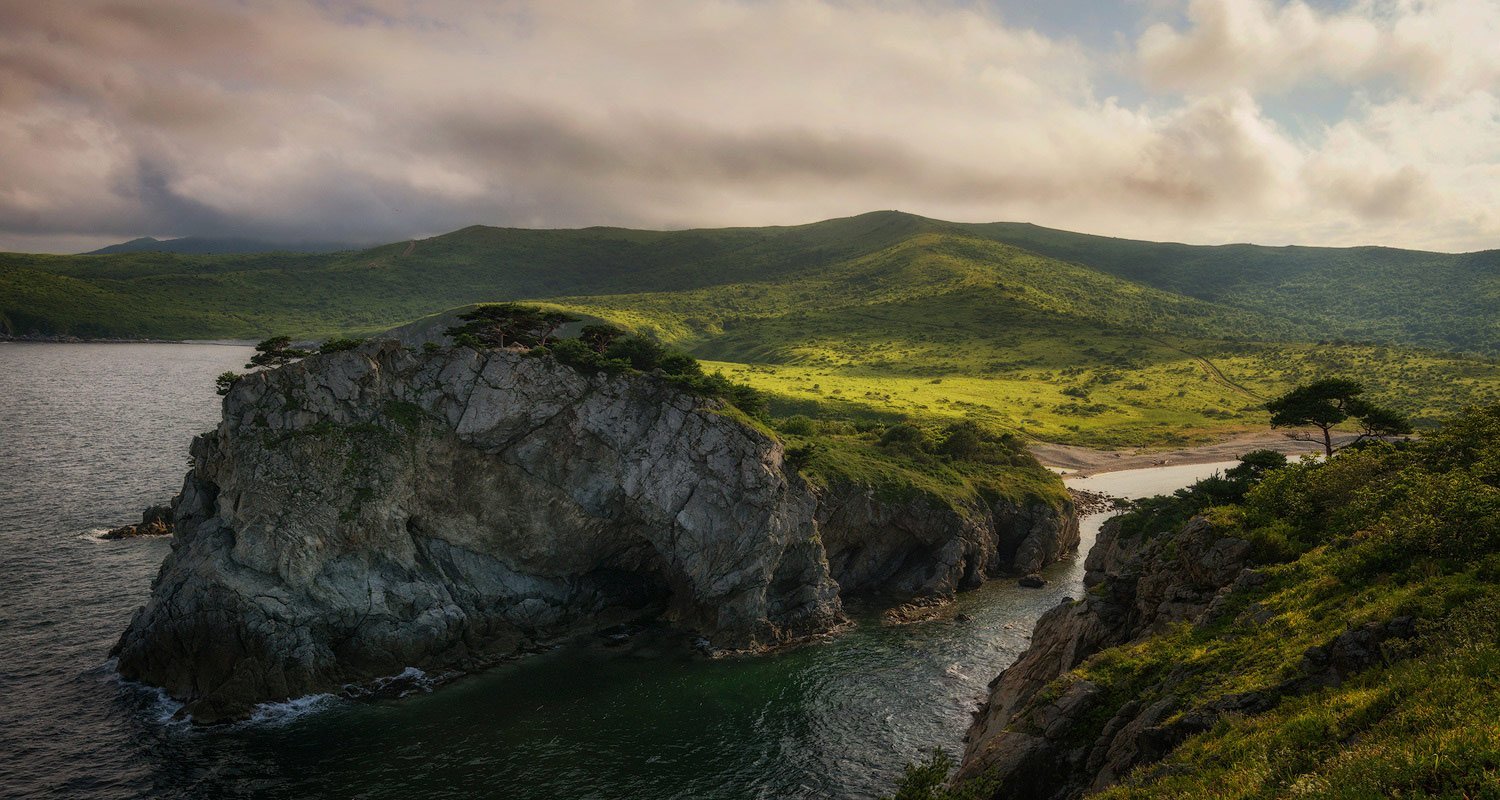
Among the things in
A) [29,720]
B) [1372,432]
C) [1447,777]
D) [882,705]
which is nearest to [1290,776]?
[1447,777]

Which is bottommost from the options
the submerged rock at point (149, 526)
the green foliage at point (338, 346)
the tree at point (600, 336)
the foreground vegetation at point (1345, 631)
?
the submerged rock at point (149, 526)

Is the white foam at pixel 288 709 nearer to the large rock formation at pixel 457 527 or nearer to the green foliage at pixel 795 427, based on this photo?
the large rock formation at pixel 457 527

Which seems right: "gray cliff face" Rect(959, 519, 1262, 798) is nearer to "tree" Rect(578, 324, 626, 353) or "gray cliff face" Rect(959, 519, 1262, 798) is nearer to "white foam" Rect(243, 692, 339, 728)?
"white foam" Rect(243, 692, 339, 728)

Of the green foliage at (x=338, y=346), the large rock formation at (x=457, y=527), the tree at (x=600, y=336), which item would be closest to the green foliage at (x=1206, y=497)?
the large rock formation at (x=457, y=527)

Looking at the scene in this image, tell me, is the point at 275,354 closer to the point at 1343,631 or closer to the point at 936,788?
the point at 936,788

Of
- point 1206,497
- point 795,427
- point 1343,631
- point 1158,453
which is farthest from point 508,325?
point 1158,453

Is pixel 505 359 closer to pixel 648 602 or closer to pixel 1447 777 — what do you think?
pixel 648 602
